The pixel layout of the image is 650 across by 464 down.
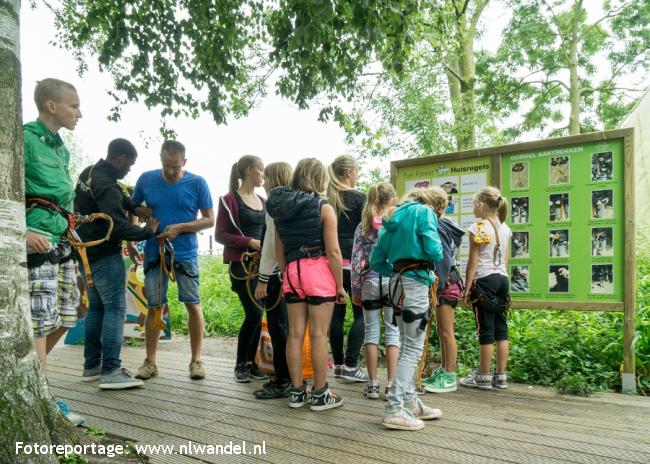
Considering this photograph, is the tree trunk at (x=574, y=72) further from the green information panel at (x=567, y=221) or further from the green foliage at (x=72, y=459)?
the green foliage at (x=72, y=459)

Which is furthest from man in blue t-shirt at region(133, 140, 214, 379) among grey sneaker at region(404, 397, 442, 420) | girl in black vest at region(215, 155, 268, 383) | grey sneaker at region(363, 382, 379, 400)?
grey sneaker at region(404, 397, 442, 420)

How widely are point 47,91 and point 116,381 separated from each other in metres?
2.28

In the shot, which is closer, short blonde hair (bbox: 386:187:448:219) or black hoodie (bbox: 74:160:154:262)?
short blonde hair (bbox: 386:187:448:219)

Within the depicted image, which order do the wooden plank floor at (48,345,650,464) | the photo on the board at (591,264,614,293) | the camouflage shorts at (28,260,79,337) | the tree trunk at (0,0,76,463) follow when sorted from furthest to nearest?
the photo on the board at (591,264,614,293) → the camouflage shorts at (28,260,79,337) → the wooden plank floor at (48,345,650,464) → the tree trunk at (0,0,76,463)

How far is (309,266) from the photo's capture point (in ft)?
12.5

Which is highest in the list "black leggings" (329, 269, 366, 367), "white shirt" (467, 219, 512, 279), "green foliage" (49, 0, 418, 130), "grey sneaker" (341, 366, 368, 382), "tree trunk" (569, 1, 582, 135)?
"tree trunk" (569, 1, 582, 135)

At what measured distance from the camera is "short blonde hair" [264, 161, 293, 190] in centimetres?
419

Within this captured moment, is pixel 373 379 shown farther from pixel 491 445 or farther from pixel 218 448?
pixel 218 448

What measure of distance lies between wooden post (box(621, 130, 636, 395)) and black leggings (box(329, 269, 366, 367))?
223cm

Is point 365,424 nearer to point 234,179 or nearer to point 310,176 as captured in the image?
point 310,176

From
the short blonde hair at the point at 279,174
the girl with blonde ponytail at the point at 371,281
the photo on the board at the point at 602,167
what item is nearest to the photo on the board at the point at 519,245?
the photo on the board at the point at 602,167

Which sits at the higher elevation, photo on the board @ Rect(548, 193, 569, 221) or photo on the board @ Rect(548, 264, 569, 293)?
photo on the board @ Rect(548, 193, 569, 221)

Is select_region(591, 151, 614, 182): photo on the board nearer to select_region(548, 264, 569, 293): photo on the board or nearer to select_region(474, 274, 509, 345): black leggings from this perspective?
select_region(548, 264, 569, 293): photo on the board

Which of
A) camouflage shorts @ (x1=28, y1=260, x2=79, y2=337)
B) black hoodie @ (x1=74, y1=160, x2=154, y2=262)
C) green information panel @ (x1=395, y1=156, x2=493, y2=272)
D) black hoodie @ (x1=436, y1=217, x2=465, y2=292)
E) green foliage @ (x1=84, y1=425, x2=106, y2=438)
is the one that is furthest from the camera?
green information panel @ (x1=395, y1=156, x2=493, y2=272)
